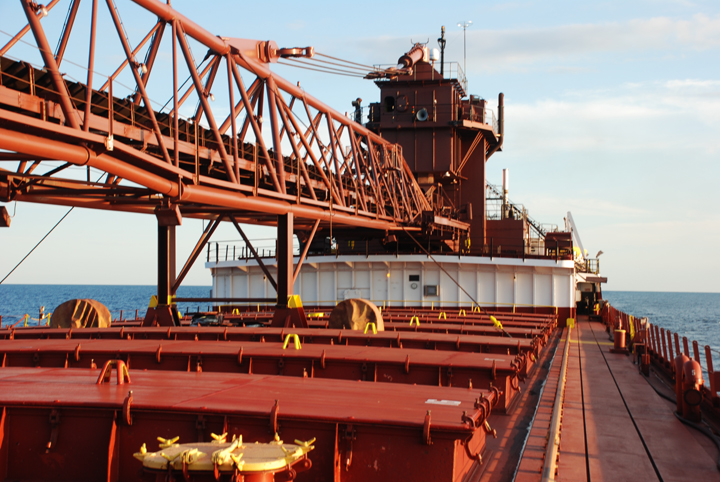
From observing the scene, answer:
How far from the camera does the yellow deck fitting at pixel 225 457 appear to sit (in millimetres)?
5461

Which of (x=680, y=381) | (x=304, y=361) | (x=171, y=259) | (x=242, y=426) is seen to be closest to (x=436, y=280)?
(x=171, y=259)

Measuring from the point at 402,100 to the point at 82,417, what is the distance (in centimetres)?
4127

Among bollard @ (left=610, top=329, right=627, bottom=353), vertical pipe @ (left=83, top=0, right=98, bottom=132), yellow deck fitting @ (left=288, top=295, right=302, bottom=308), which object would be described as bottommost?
bollard @ (left=610, top=329, right=627, bottom=353)

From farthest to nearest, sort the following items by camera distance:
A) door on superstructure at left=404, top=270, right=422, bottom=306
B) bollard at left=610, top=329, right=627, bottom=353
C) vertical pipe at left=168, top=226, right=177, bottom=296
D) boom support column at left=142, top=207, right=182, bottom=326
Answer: door on superstructure at left=404, top=270, right=422, bottom=306 < bollard at left=610, top=329, right=627, bottom=353 < vertical pipe at left=168, top=226, right=177, bottom=296 < boom support column at left=142, top=207, right=182, bottom=326

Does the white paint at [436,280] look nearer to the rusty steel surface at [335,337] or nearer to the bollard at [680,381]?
the rusty steel surface at [335,337]

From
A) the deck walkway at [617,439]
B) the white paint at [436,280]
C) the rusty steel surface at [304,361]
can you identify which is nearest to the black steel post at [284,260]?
the rusty steel surface at [304,361]

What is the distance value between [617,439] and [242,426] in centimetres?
689

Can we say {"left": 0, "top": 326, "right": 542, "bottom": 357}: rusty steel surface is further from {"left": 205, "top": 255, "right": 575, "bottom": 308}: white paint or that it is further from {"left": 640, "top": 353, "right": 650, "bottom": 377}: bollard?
{"left": 205, "top": 255, "right": 575, "bottom": 308}: white paint

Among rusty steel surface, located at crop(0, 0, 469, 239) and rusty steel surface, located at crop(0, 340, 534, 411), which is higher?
rusty steel surface, located at crop(0, 0, 469, 239)

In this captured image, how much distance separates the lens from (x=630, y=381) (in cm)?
1658

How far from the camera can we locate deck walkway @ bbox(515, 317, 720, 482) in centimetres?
866

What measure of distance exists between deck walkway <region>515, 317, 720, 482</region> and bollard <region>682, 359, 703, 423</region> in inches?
12.1

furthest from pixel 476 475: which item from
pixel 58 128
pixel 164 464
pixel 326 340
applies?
pixel 58 128

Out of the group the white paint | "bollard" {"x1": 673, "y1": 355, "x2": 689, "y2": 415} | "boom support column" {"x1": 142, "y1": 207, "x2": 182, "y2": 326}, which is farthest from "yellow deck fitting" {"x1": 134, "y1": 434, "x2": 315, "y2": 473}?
the white paint
